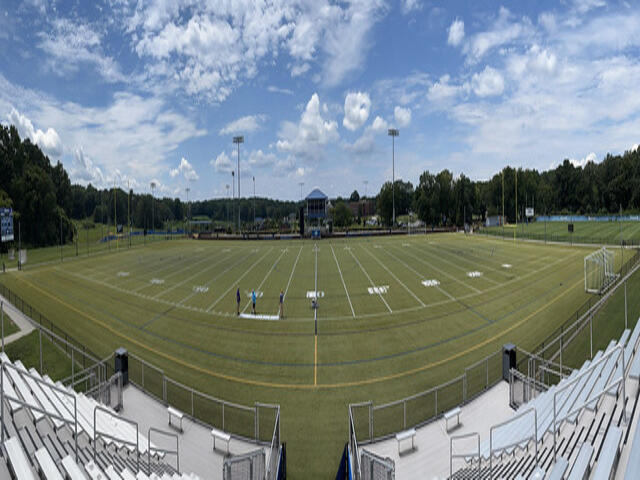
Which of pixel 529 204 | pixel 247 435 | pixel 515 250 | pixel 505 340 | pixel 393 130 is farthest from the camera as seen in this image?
pixel 529 204

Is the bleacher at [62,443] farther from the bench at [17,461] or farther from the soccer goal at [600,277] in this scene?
the soccer goal at [600,277]

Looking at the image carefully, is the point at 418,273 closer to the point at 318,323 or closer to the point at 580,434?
the point at 318,323

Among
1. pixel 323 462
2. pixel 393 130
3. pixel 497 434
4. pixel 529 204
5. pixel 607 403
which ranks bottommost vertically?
pixel 323 462

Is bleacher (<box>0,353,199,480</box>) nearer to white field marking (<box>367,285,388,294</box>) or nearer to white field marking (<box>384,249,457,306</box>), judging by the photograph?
white field marking (<box>367,285,388,294</box>)

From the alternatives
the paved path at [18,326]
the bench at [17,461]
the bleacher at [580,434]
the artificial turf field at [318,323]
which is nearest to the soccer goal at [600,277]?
the artificial turf field at [318,323]

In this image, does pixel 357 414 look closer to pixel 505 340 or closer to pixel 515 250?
pixel 505 340

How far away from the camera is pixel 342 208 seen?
115125mm

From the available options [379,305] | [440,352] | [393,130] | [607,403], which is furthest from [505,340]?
[393,130]

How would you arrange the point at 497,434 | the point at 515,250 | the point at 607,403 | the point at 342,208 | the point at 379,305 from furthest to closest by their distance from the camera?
the point at 342,208 < the point at 515,250 < the point at 379,305 < the point at 497,434 < the point at 607,403

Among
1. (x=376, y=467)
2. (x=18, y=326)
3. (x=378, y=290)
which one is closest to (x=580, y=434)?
(x=376, y=467)

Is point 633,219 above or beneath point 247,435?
above

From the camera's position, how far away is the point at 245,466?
6.69 m

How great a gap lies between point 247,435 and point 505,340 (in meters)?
12.5

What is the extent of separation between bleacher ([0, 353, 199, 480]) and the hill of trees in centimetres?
6555
